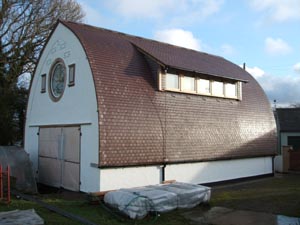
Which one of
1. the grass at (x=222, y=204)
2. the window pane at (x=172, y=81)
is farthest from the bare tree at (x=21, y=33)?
the grass at (x=222, y=204)

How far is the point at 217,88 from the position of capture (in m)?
17.7

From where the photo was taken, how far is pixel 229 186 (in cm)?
1647

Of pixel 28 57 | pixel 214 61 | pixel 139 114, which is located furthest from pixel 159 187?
pixel 28 57

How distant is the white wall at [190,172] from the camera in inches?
516

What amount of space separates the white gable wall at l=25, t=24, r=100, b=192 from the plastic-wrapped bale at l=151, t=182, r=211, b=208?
2.85 meters

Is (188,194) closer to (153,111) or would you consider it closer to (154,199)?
(154,199)

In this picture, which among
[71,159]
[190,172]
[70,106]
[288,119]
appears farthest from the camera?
[288,119]

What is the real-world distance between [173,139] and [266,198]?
13.6 ft

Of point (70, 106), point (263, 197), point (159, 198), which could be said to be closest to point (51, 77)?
point (70, 106)

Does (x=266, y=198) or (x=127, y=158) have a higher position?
(x=127, y=158)

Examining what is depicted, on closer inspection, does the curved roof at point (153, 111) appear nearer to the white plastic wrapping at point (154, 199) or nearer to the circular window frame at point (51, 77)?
the circular window frame at point (51, 77)

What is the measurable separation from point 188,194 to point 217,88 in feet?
26.1

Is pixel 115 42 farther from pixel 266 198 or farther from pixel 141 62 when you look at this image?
pixel 266 198

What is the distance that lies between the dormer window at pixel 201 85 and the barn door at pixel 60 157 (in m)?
4.16
